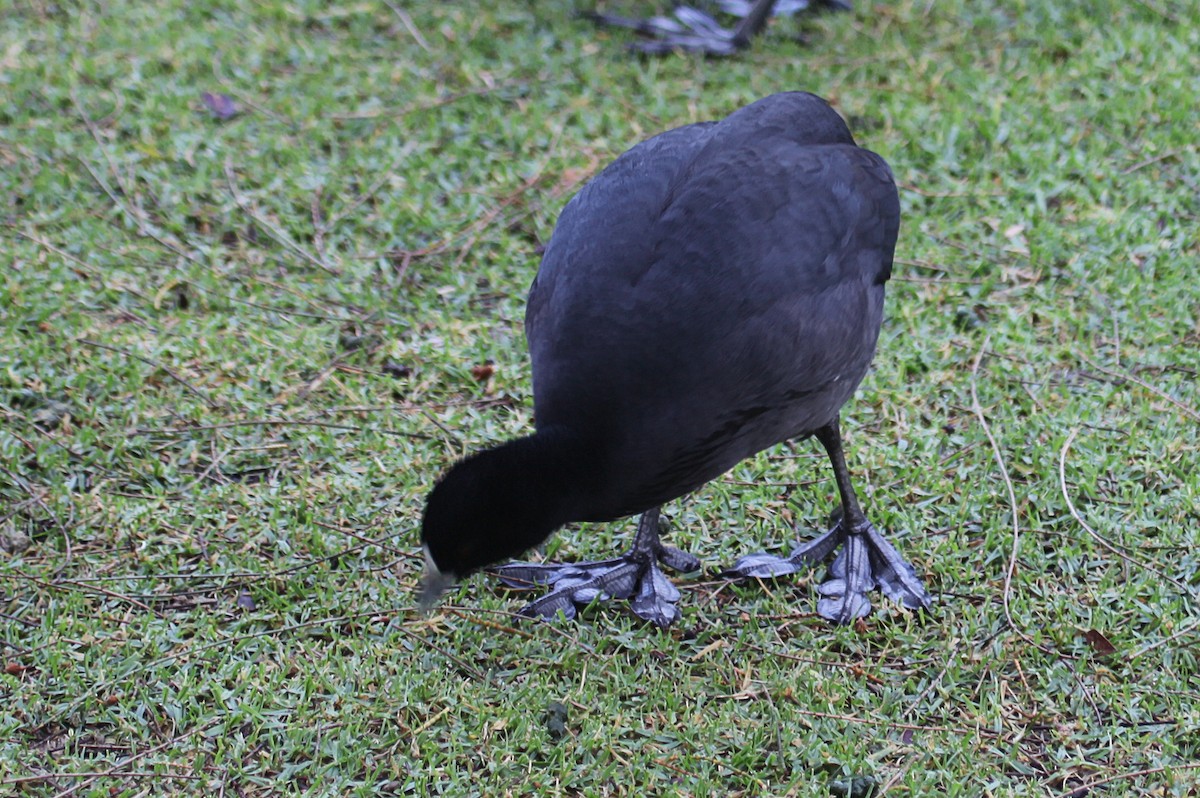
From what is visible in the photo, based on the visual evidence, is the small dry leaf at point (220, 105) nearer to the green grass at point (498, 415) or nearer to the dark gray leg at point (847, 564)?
the green grass at point (498, 415)

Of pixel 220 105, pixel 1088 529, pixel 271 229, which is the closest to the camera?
pixel 1088 529

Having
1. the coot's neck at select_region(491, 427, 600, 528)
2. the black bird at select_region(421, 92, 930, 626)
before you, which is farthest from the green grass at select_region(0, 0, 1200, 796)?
the coot's neck at select_region(491, 427, 600, 528)

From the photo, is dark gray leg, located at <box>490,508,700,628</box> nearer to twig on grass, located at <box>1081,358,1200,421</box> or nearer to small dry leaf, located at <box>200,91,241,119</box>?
twig on grass, located at <box>1081,358,1200,421</box>

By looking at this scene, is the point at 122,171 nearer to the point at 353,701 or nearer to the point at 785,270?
the point at 353,701

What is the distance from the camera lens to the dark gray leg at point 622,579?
4180 millimetres

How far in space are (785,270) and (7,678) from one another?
8.62ft

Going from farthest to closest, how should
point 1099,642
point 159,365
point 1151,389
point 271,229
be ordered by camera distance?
point 271,229 → point 159,365 → point 1151,389 → point 1099,642

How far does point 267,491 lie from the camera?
4.61 meters

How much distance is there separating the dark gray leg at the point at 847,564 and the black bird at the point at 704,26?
364cm

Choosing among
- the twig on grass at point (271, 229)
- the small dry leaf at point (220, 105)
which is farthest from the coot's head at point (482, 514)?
the small dry leaf at point (220, 105)

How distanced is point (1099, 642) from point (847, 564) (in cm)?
83

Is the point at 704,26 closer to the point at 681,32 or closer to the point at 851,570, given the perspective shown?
the point at 681,32

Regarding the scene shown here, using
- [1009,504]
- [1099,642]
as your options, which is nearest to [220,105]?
[1009,504]

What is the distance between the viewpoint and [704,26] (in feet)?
24.5
